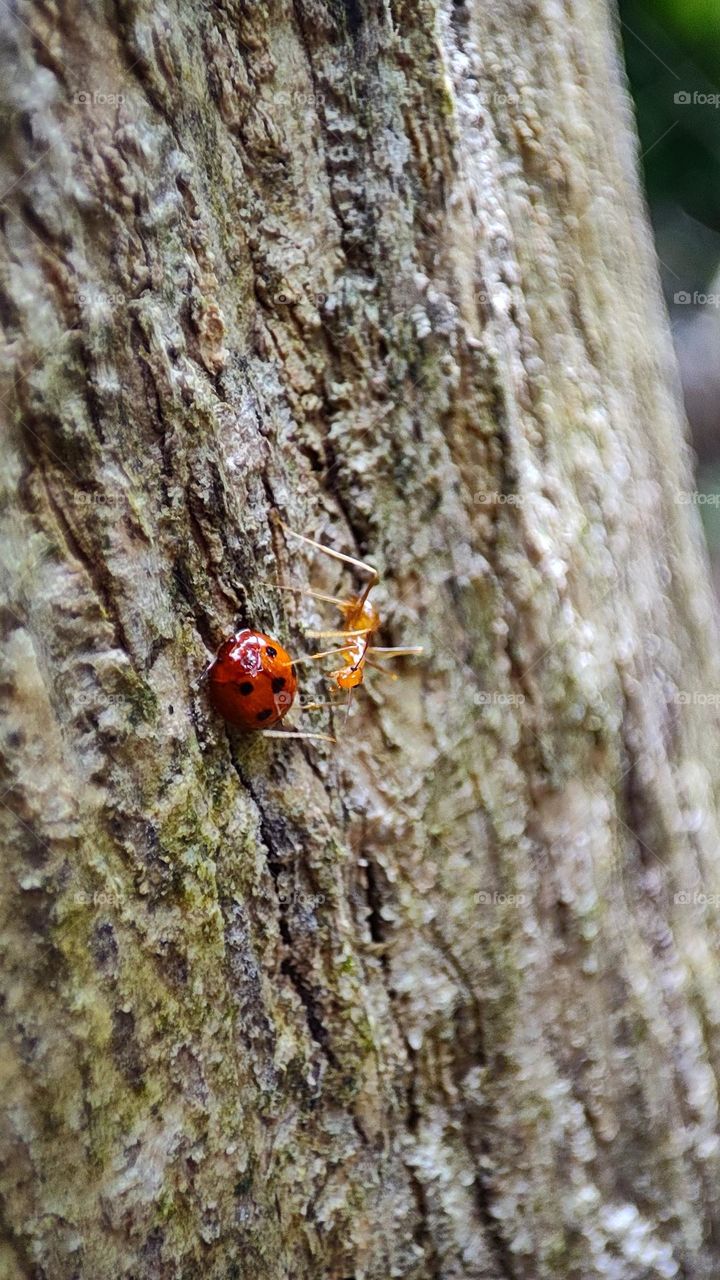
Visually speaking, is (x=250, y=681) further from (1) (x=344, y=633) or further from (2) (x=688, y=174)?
(2) (x=688, y=174)

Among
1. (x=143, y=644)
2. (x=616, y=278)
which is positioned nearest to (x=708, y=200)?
(x=616, y=278)

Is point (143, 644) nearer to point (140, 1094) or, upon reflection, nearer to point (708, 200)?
point (140, 1094)

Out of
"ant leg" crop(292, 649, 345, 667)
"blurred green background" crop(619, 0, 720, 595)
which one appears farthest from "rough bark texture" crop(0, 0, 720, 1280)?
"blurred green background" crop(619, 0, 720, 595)

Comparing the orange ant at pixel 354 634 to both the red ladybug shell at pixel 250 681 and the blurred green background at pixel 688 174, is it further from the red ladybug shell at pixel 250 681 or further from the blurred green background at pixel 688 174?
the blurred green background at pixel 688 174

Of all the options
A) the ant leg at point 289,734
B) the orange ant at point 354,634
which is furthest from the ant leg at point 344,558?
the ant leg at point 289,734

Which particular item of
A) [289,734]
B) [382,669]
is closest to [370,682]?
[382,669]
